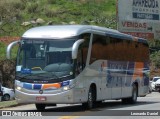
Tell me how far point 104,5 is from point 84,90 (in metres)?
47.4

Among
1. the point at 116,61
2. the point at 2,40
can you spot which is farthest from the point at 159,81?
the point at 116,61

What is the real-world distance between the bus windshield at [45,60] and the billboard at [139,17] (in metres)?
30.1

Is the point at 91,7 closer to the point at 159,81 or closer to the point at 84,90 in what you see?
the point at 159,81

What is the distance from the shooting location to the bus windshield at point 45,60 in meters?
19.4

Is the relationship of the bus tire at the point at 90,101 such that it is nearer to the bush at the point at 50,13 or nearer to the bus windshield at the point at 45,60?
the bus windshield at the point at 45,60

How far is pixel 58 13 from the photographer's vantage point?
61.8 meters

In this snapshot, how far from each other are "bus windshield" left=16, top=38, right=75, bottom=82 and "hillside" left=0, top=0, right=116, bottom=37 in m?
32.3

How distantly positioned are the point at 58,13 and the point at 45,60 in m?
42.7

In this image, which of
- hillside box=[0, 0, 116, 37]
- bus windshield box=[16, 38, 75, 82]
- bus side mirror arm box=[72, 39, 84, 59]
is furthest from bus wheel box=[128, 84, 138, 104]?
hillside box=[0, 0, 116, 37]

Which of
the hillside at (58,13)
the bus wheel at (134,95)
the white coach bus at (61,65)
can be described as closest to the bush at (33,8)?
the hillside at (58,13)

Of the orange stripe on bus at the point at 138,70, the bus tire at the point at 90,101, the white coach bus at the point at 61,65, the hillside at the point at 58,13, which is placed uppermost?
the white coach bus at the point at 61,65

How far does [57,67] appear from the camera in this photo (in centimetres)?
1942

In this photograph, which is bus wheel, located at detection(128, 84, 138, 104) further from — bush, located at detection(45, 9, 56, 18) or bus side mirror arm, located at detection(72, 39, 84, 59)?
bush, located at detection(45, 9, 56, 18)

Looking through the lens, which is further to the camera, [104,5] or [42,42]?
[104,5]
